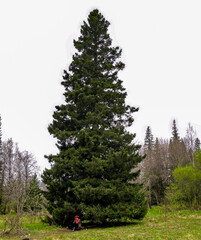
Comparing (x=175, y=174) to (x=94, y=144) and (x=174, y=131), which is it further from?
(x=174, y=131)

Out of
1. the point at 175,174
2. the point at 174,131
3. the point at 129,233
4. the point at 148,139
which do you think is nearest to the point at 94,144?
the point at 129,233

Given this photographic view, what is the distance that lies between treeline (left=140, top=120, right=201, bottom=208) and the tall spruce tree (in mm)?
9805

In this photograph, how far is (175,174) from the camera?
23594 millimetres

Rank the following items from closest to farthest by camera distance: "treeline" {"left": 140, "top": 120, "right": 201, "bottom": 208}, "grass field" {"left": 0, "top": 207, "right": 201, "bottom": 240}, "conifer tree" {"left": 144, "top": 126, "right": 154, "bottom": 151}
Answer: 1. "grass field" {"left": 0, "top": 207, "right": 201, "bottom": 240}
2. "treeline" {"left": 140, "top": 120, "right": 201, "bottom": 208}
3. "conifer tree" {"left": 144, "top": 126, "right": 154, "bottom": 151}

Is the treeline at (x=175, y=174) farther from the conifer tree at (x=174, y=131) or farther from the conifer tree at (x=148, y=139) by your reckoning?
the conifer tree at (x=174, y=131)

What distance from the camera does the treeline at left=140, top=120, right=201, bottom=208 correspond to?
2239cm

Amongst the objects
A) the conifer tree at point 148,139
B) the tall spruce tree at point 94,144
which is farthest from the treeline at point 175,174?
the tall spruce tree at point 94,144

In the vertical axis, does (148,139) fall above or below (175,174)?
above

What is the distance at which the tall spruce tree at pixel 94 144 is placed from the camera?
12.5 m

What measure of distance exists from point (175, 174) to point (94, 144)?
14.1 meters

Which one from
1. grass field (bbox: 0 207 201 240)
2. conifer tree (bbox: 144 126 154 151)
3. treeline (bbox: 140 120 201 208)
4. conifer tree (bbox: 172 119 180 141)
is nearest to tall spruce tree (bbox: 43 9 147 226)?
grass field (bbox: 0 207 201 240)

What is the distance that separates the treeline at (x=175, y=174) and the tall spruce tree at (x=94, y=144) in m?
9.80

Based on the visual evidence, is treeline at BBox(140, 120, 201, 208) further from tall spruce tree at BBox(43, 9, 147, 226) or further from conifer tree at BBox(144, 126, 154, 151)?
tall spruce tree at BBox(43, 9, 147, 226)

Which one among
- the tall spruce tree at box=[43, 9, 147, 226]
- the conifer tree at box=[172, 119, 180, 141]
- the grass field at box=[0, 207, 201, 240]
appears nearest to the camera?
the grass field at box=[0, 207, 201, 240]
